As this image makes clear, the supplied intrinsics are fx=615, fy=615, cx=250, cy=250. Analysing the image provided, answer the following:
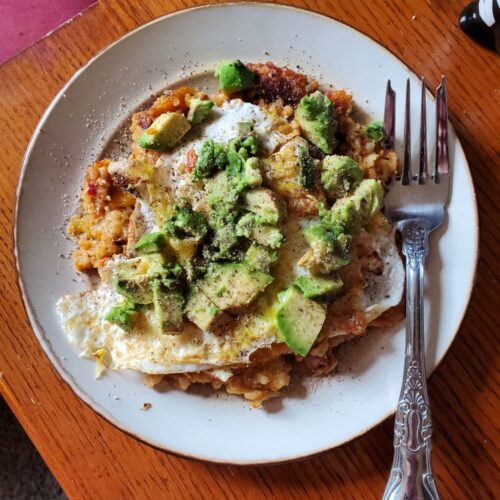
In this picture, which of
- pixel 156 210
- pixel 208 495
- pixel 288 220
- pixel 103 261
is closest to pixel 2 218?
pixel 103 261

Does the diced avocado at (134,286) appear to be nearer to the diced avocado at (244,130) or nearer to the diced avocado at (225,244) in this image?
the diced avocado at (225,244)

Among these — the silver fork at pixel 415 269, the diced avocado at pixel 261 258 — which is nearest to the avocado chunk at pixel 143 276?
the diced avocado at pixel 261 258

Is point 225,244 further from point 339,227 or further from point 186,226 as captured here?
point 339,227

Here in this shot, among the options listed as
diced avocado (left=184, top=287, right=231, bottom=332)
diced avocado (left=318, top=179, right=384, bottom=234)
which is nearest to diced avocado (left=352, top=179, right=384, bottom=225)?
diced avocado (left=318, top=179, right=384, bottom=234)

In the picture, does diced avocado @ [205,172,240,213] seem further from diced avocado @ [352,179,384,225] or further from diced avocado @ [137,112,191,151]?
diced avocado @ [352,179,384,225]

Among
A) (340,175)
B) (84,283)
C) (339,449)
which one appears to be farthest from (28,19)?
(339,449)
